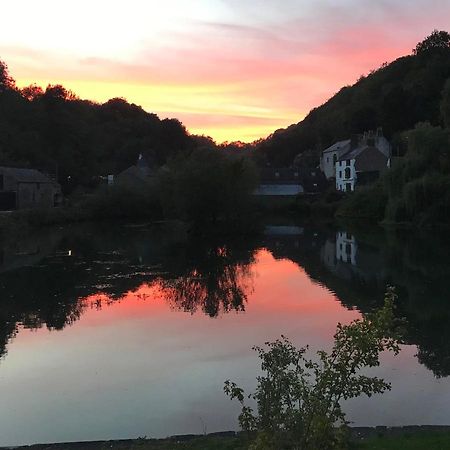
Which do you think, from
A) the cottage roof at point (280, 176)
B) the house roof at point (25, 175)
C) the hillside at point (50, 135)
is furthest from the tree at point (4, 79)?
the cottage roof at point (280, 176)

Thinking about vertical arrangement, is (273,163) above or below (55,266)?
above

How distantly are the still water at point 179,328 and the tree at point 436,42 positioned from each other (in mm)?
85007

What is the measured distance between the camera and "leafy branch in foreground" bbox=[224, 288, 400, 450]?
480cm

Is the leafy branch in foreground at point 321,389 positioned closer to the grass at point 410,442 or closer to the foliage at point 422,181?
the grass at point 410,442

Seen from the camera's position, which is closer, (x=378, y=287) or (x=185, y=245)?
(x=378, y=287)

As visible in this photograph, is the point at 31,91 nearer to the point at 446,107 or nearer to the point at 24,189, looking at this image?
the point at 24,189

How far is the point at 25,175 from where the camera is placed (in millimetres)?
59438

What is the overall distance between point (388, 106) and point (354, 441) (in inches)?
3456

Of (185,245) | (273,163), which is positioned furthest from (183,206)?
(273,163)

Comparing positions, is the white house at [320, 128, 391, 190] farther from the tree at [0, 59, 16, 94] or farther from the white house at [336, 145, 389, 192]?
the tree at [0, 59, 16, 94]

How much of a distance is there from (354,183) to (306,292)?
5768 centimetres

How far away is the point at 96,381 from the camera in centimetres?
1120

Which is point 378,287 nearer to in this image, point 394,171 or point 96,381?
point 96,381

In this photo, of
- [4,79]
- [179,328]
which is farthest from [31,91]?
[179,328]
